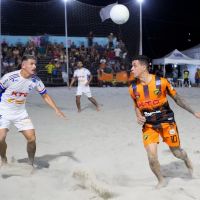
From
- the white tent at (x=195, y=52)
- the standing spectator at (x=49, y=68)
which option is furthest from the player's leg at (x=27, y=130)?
the white tent at (x=195, y=52)

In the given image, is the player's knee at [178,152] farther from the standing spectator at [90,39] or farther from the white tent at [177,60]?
the white tent at [177,60]

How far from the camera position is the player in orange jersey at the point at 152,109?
4.75 meters

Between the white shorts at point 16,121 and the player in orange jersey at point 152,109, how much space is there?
1.72 m

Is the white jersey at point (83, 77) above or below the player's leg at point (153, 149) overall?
above

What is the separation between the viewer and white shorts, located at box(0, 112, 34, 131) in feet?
18.3

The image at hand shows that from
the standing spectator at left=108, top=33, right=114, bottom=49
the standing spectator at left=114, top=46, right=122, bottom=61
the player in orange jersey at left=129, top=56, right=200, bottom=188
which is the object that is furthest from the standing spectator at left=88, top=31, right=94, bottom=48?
the player in orange jersey at left=129, top=56, right=200, bottom=188

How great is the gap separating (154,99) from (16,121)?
208cm

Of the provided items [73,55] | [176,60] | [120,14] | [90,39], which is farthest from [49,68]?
[176,60]

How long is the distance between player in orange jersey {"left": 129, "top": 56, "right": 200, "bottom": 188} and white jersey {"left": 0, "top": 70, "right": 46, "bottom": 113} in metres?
1.61

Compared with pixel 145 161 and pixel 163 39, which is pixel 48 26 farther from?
pixel 145 161

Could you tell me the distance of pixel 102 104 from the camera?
14352 millimetres

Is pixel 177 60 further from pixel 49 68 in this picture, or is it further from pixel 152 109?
pixel 152 109

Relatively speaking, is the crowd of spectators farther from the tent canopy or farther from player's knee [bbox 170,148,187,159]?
player's knee [bbox 170,148,187,159]

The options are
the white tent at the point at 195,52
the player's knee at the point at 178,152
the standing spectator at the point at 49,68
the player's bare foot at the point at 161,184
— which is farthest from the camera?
the white tent at the point at 195,52
